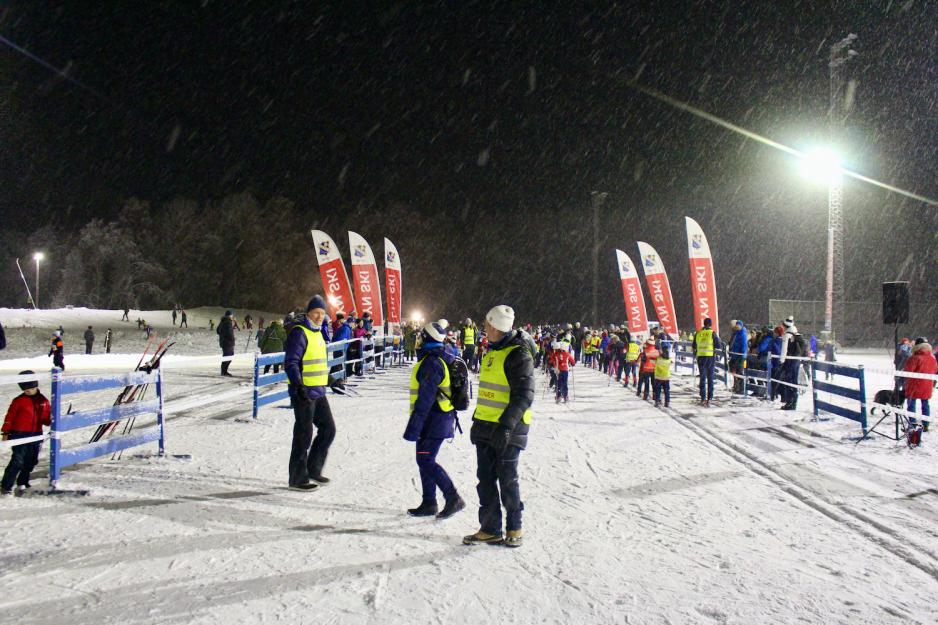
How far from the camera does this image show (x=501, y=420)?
4387 mm

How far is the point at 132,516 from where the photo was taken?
526 centimetres

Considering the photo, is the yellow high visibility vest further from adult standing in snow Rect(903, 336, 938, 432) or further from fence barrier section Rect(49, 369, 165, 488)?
adult standing in snow Rect(903, 336, 938, 432)

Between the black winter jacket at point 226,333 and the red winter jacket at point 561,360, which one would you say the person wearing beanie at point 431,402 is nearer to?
the red winter jacket at point 561,360

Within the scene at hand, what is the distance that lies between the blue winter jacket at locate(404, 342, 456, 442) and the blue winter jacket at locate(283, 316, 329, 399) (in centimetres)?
143

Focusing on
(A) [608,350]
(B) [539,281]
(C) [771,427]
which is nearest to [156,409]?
(C) [771,427]

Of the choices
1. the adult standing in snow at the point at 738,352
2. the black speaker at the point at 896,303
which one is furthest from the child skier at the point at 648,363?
the black speaker at the point at 896,303

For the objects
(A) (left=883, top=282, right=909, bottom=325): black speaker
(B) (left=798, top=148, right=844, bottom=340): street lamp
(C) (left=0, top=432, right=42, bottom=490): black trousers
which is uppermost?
(B) (left=798, top=148, right=844, bottom=340): street lamp

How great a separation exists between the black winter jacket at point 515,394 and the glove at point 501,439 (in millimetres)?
30

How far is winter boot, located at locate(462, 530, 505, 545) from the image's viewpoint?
467 cm

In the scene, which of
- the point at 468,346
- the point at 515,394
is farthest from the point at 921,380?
the point at 468,346

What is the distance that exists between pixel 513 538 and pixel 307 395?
97.4 inches

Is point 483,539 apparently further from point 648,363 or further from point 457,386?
point 648,363

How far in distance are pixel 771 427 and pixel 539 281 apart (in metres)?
51.8

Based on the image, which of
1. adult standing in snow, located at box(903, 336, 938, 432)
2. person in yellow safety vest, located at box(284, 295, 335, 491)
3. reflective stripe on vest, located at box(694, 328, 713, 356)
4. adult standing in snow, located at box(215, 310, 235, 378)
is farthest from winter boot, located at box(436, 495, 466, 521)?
adult standing in snow, located at box(215, 310, 235, 378)
